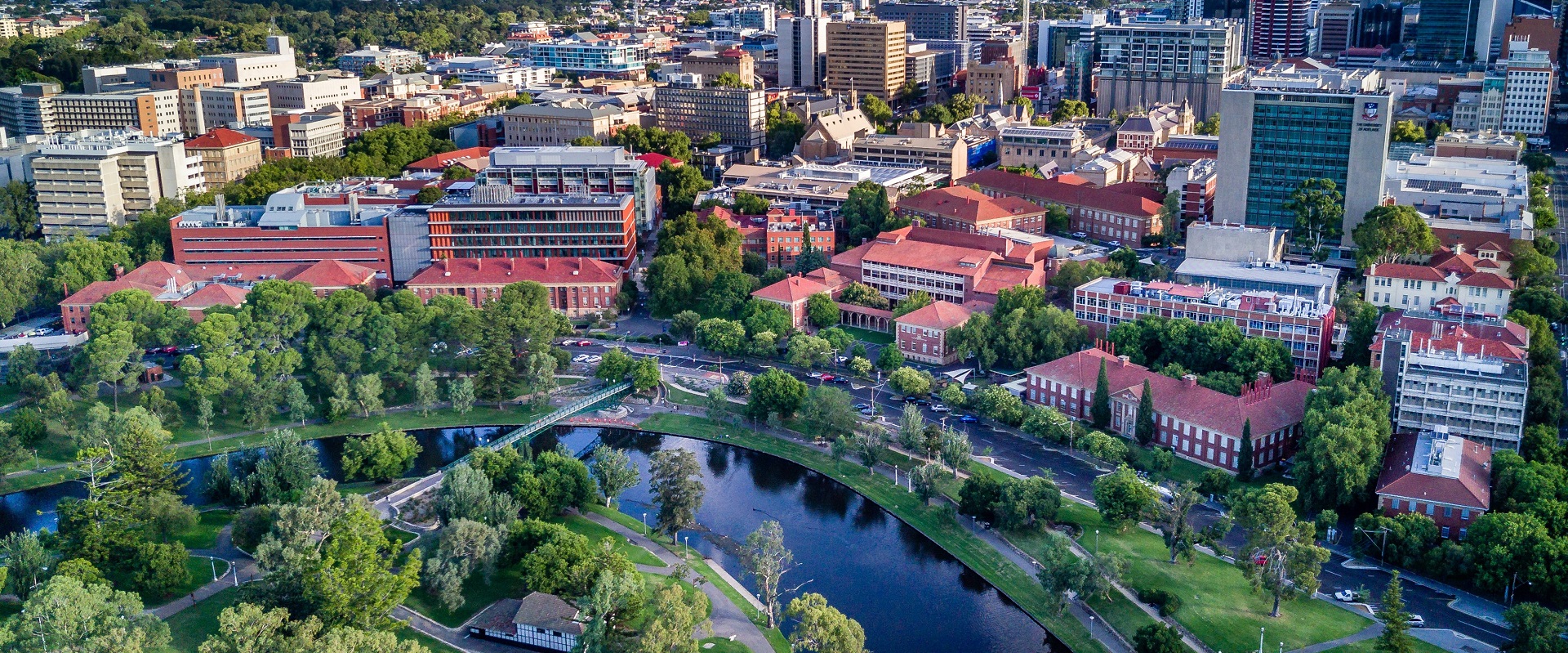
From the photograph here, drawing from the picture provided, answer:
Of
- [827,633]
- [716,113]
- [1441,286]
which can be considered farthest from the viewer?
[716,113]

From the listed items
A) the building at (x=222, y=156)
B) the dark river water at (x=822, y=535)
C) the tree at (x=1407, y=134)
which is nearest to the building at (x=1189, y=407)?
the dark river water at (x=822, y=535)

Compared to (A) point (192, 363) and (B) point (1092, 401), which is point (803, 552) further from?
(A) point (192, 363)

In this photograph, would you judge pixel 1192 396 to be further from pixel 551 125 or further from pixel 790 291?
pixel 551 125

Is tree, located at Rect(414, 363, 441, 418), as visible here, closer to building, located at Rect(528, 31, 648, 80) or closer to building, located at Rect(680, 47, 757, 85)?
building, located at Rect(680, 47, 757, 85)

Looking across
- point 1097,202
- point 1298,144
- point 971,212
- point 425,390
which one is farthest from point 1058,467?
point 1097,202

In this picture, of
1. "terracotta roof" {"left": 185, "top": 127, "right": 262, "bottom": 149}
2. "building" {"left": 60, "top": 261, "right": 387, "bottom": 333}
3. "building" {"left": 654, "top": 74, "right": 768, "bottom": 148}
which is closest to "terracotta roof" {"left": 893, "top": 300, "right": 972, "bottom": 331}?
"building" {"left": 60, "top": 261, "right": 387, "bottom": 333}

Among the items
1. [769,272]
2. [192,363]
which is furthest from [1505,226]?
[192,363]
